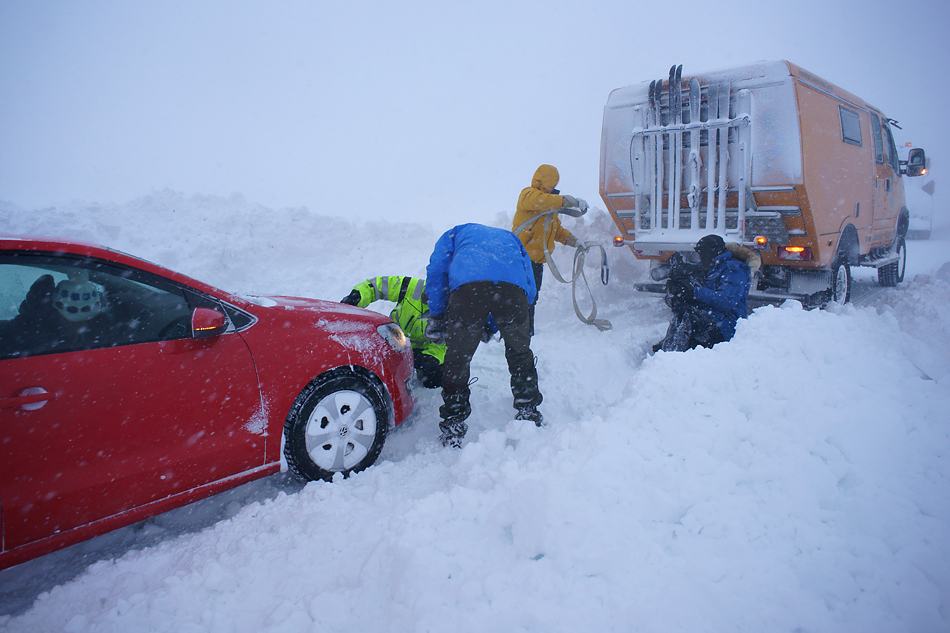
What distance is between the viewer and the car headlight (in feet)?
10.6

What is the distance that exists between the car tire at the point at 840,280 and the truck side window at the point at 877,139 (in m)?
1.94

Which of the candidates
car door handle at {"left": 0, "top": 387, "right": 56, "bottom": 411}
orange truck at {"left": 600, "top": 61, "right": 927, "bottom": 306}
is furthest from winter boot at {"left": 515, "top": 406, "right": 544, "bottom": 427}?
orange truck at {"left": 600, "top": 61, "right": 927, "bottom": 306}

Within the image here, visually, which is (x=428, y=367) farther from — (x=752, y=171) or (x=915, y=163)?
(x=915, y=163)

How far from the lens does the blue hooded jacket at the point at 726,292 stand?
13.4ft

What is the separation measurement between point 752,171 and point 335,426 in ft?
16.5

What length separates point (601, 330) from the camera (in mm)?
6098

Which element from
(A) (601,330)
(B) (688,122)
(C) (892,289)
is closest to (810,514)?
(A) (601,330)

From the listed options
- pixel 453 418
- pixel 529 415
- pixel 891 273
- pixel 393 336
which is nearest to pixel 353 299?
pixel 393 336

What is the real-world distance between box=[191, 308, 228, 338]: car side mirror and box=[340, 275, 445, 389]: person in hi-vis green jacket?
4.28ft

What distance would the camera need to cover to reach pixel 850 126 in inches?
233

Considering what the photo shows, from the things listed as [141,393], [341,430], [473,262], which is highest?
[473,262]

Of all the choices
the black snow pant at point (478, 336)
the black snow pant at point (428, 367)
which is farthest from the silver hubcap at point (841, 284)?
the black snow pant at point (428, 367)

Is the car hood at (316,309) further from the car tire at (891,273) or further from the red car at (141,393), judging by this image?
the car tire at (891,273)

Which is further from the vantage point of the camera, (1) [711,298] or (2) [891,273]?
(2) [891,273]
